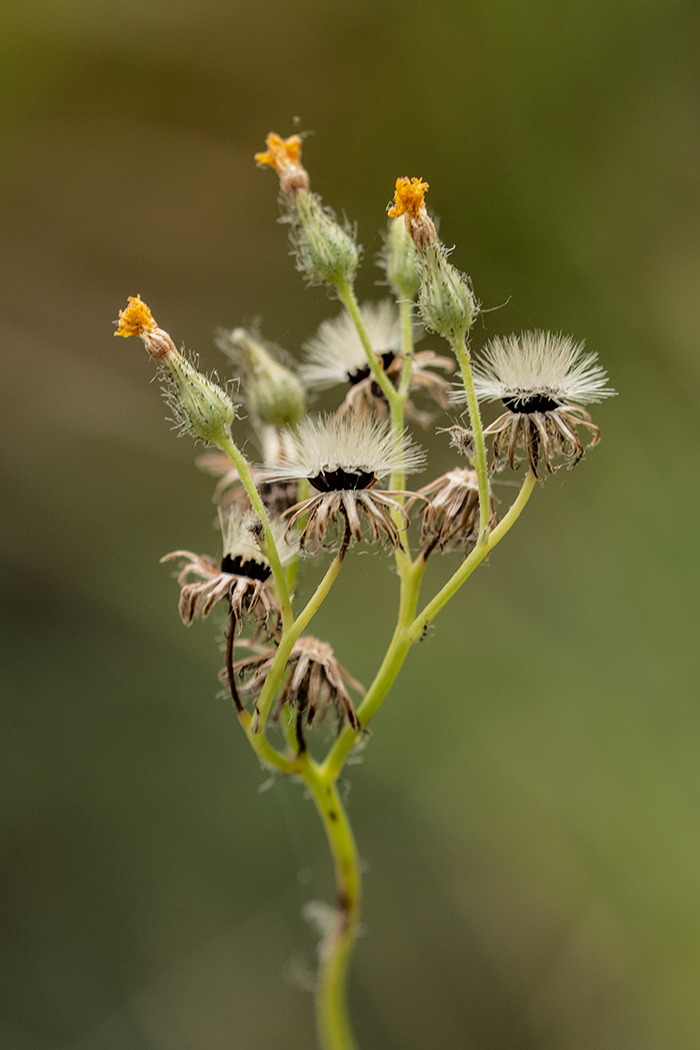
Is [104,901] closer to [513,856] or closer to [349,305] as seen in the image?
[513,856]

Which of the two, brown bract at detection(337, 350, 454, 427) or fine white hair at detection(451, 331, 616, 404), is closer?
fine white hair at detection(451, 331, 616, 404)

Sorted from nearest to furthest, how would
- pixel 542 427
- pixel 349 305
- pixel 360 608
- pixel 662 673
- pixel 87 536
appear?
pixel 542 427, pixel 349 305, pixel 662 673, pixel 360 608, pixel 87 536

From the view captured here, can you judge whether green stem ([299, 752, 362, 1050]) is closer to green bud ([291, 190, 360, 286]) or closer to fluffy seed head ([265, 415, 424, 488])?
fluffy seed head ([265, 415, 424, 488])

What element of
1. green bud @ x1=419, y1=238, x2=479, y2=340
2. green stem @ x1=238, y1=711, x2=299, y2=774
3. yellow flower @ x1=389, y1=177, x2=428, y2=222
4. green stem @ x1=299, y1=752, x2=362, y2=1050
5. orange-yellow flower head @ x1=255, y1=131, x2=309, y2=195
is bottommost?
green stem @ x1=299, y1=752, x2=362, y2=1050

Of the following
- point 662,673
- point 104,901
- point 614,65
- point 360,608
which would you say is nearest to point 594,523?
point 662,673

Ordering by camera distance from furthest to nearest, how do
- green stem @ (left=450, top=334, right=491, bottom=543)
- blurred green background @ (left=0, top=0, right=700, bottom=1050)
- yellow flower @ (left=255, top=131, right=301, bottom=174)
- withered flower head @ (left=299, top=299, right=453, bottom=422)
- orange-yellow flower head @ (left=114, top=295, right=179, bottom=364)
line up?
blurred green background @ (left=0, top=0, right=700, bottom=1050) < withered flower head @ (left=299, top=299, right=453, bottom=422) < yellow flower @ (left=255, top=131, right=301, bottom=174) < orange-yellow flower head @ (left=114, top=295, right=179, bottom=364) < green stem @ (left=450, top=334, right=491, bottom=543)

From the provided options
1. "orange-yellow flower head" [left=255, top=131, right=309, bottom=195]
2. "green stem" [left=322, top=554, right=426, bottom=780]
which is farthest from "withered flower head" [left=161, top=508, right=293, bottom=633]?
"orange-yellow flower head" [left=255, top=131, right=309, bottom=195]

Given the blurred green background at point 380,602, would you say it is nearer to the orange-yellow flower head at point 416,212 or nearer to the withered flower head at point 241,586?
the withered flower head at point 241,586
